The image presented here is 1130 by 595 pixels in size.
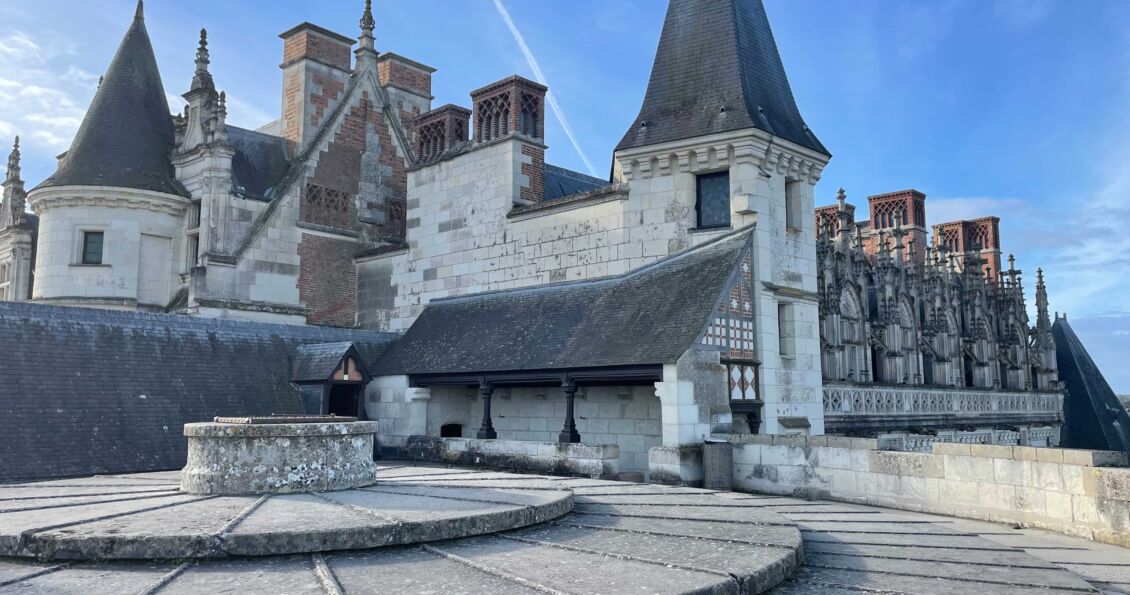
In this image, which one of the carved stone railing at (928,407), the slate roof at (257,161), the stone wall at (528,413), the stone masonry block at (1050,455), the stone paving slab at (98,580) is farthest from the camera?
the slate roof at (257,161)

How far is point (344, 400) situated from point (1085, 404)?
28493mm

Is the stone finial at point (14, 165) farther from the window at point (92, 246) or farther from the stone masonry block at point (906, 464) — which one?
the stone masonry block at point (906, 464)

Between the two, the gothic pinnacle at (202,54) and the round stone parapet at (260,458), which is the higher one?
the gothic pinnacle at (202,54)

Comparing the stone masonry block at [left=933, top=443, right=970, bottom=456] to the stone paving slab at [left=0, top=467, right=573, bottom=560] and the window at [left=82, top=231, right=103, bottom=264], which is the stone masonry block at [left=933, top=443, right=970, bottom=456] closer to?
the stone paving slab at [left=0, top=467, right=573, bottom=560]

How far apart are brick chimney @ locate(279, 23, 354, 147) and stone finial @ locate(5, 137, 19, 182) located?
10.1 metres

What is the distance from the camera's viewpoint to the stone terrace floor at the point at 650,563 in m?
5.07

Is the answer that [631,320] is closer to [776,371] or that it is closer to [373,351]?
[776,371]

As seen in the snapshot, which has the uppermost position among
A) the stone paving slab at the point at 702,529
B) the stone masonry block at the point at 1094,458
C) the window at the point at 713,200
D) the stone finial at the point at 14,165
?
the stone finial at the point at 14,165

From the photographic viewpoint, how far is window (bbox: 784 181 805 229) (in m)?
15.0

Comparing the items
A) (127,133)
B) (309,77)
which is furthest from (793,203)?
(127,133)

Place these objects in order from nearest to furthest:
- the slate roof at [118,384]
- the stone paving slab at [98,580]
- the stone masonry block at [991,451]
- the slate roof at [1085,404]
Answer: the stone paving slab at [98,580] → the stone masonry block at [991,451] → the slate roof at [118,384] → the slate roof at [1085,404]

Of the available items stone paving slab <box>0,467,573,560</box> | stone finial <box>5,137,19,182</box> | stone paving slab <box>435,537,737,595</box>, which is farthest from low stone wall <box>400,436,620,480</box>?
stone finial <box>5,137,19,182</box>

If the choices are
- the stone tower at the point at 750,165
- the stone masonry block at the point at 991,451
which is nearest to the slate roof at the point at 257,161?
the stone tower at the point at 750,165

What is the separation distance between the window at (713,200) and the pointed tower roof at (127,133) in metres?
12.7
